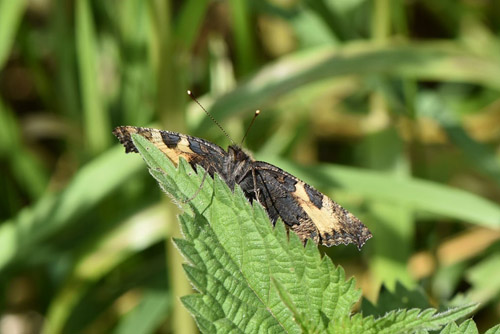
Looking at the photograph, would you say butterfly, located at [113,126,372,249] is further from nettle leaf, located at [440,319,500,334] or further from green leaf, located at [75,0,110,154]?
green leaf, located at [75,0,110,154]

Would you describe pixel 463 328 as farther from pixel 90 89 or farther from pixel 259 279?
pixel 90 89

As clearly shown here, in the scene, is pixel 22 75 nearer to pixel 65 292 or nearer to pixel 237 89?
pixel 65 292

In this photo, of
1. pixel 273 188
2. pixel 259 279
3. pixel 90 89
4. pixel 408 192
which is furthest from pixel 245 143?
pixel 259 279

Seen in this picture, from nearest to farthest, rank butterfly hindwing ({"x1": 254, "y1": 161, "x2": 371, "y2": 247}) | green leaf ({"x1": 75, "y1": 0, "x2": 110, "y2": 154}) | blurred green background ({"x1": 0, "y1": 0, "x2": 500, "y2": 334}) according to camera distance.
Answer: butterfly hindwing ({"x1": 254, "y1": 161, "x2": 371, "y2": 247}) → blurred green background ({"x1": 0, "y1": 0, "x2": 500, "y2": 334}) → green leaf ({"x1": 75, "y1": 0, "x2": 110, "y2": 154})

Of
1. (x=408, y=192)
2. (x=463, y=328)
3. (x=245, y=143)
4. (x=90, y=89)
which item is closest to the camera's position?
(x=463, y=328)

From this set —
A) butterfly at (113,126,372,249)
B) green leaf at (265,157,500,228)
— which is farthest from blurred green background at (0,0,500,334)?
butterfly at (113,126,372,249)

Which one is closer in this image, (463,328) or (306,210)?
(463,328)
